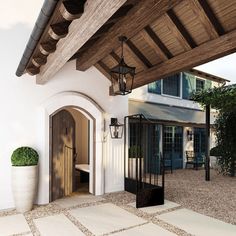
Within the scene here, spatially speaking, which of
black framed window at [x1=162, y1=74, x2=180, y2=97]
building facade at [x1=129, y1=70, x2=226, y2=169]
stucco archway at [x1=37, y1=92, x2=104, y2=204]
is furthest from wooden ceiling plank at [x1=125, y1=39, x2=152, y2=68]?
black framed window at [x1=162, y1=74, x2=180, y2=97]

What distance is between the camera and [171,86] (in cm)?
1256

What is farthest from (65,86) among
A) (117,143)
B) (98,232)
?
(98,232)

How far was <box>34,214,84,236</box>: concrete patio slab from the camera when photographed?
392cm

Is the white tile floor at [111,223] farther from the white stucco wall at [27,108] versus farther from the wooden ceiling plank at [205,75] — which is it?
the wooden ceiling plank at [205,75]

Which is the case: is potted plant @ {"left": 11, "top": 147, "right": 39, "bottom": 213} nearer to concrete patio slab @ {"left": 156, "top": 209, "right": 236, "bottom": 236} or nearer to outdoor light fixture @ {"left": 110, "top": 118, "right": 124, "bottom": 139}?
outdoor light fixture @ {"left": 110, "top": 118, "right": 124, "bottom": 139}

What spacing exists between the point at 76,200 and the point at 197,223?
3047 mm

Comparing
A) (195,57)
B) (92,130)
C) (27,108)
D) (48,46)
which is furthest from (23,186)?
(195,57)

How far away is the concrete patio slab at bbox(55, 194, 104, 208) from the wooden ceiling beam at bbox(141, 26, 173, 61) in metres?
4.02

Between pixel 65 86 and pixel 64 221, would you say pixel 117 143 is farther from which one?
pixel 64 221

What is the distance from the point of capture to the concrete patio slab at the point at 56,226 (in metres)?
3.92

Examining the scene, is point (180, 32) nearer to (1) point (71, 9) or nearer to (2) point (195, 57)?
(2) point (195, 57)

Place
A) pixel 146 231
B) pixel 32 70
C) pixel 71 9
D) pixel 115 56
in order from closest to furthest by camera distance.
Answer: pixel 71 9 → pixel 146 231 → pixel 32 70 → pixel 115 56

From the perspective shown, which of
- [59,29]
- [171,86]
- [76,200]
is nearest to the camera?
[59,29]

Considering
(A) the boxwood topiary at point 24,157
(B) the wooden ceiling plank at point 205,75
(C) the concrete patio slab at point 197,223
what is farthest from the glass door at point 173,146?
(A) the boxwood topiary at point 24,157
